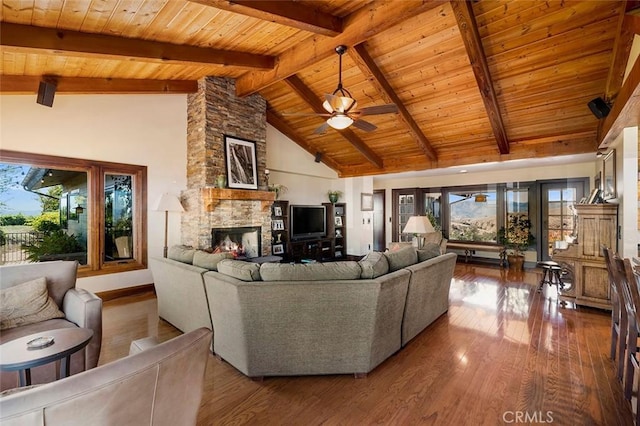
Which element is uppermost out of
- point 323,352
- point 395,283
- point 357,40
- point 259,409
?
point 357,40

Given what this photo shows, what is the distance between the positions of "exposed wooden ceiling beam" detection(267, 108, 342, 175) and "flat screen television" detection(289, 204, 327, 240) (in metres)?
1.37

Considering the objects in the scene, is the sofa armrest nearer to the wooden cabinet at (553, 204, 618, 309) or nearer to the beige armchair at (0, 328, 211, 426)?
the beige armchair at (0, 328, 211, 426)

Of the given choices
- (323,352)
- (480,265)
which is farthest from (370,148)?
(323,352)

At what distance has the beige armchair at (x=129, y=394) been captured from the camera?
2.65ft

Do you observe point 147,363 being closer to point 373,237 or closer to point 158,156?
point 158,156

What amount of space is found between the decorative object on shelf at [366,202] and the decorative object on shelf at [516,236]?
3564 millimetres

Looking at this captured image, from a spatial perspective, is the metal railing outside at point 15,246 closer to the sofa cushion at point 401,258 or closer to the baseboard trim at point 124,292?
the baseboard trim at point 124,292

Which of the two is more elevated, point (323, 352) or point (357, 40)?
point (357, 40)

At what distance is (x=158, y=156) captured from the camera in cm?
531

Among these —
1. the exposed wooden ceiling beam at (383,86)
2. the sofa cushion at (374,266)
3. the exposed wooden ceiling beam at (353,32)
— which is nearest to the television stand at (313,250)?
the exposed wooden ceiling beam at (383,86)

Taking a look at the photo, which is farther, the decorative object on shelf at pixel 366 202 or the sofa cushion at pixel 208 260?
the decorative object on shelf at pixel 366 202

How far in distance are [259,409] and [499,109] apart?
224 inches

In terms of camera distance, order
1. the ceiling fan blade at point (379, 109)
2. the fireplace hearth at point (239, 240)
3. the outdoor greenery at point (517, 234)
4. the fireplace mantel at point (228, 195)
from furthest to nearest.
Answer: the outdoor greenery at point (517, 234) → the fireplace hearth at point (239, 240) → the fireplace mantel at point (228, 195) → the ceiling fan blade at point (379, 109)

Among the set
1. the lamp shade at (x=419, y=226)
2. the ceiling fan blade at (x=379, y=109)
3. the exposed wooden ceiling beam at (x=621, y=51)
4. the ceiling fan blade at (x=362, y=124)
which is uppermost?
the exposed wooden ceiling beam at (x=621, y=51)
